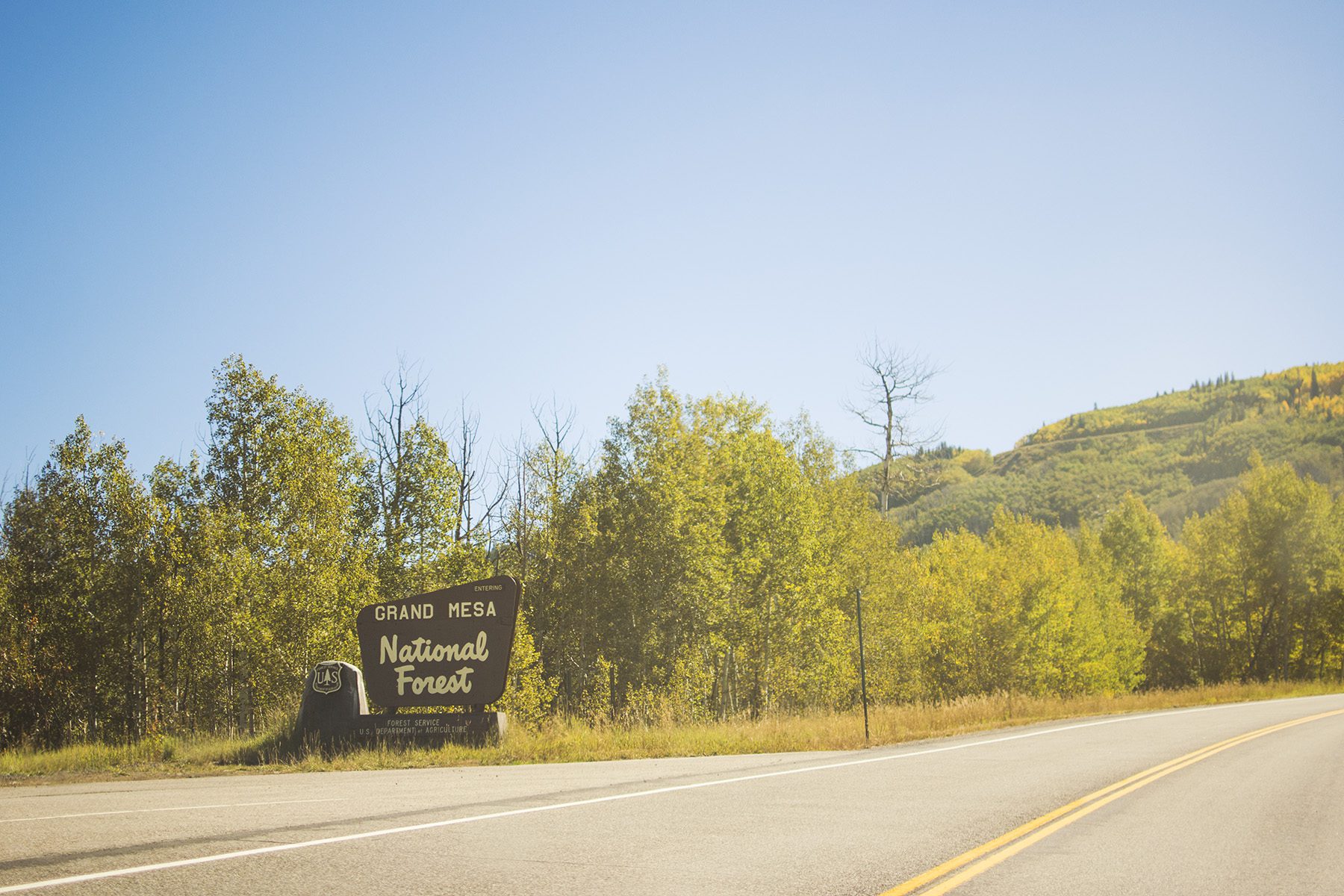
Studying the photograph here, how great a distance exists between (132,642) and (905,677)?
34.9 meters

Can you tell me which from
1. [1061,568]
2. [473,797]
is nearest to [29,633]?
[473,797]

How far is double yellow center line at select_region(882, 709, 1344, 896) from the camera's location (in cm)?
557

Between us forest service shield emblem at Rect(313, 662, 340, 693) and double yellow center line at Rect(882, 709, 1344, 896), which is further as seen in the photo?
us forest service shield emblem at Rect(313, 662, 340, 693)

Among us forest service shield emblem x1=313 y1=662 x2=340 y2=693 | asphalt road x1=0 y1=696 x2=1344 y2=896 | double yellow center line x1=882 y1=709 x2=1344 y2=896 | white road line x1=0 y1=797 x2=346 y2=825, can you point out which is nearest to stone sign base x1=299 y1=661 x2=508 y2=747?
us forest service shield emblem x1=313 y1=662 x2=340 y2=693

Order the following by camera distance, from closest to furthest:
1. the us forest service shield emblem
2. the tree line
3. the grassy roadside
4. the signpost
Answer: the grassy roadside < the us forest service shield emblem < the signpost < the tree line

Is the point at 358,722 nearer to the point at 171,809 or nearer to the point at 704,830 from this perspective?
the point at 171,809

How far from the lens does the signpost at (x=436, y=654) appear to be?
1773cm

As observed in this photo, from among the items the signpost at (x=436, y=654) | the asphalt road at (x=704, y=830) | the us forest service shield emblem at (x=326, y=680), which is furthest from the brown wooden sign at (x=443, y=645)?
the asphalt road at (x=704, y=830)

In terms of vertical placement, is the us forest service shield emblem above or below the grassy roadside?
above

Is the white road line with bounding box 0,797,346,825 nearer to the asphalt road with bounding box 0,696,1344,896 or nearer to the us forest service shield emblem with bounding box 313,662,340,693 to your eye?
the asphalt road with bounding box 0,696,1344,896

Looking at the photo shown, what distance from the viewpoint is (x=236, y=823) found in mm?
7605

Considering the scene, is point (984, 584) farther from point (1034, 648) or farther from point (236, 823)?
point (236, 823)

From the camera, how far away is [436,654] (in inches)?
742

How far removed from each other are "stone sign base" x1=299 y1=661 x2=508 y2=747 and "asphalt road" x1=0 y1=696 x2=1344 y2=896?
12.6 ft
